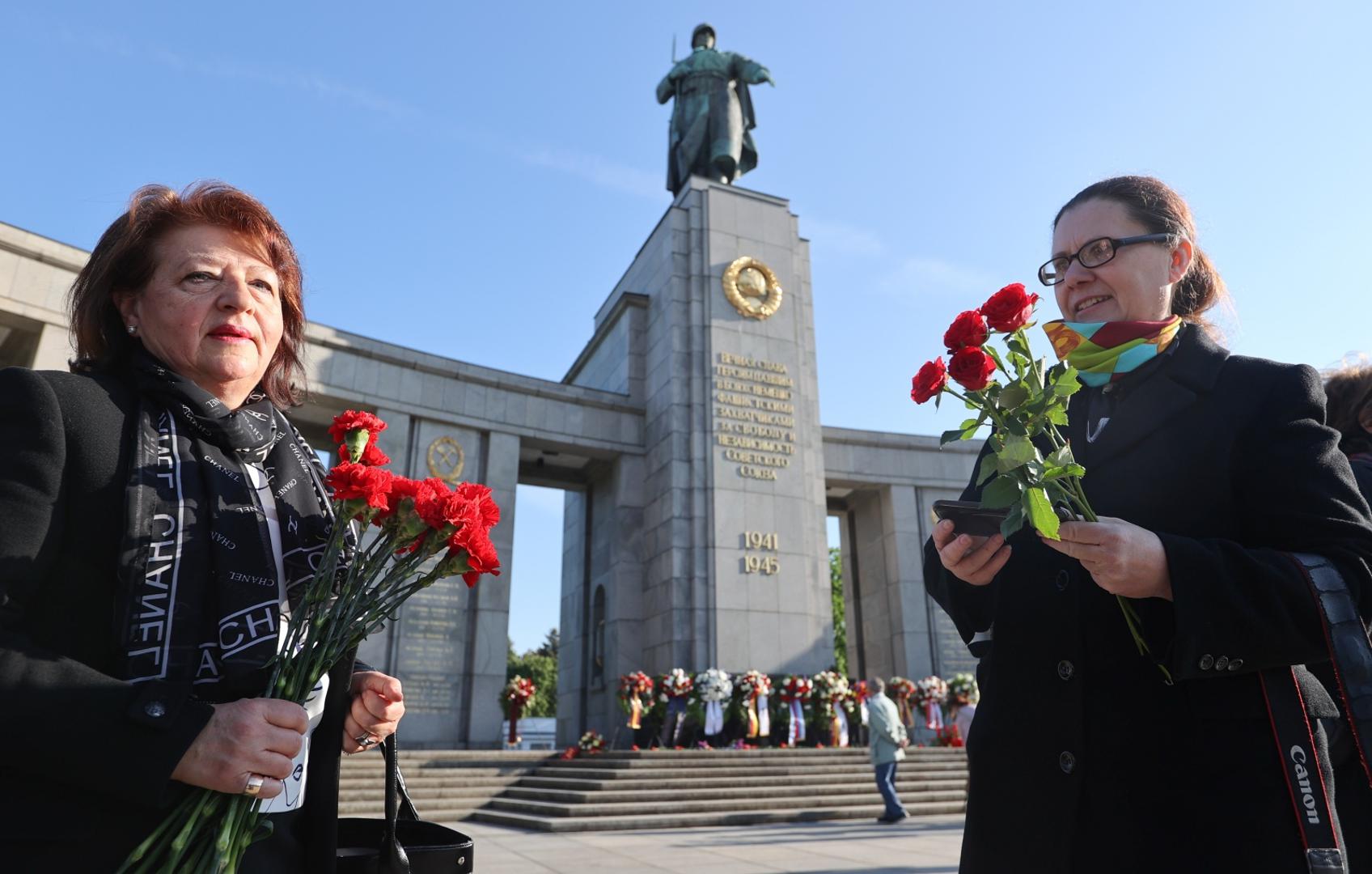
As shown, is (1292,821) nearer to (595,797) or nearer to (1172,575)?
(1172,575)

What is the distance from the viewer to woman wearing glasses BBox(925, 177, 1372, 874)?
1455mm

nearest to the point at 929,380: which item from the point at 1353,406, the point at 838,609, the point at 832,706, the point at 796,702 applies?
the point at 1353,406

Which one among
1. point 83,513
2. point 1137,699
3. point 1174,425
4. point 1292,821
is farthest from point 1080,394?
point 83,513

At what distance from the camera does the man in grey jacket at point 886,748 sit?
10.6 meters

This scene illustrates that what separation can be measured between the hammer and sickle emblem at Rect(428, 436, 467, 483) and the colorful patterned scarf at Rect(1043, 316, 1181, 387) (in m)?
17.0

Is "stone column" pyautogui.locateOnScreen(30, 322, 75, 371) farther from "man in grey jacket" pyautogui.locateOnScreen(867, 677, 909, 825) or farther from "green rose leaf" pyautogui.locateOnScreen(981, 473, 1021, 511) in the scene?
"green rose leaf" pyautogui.locateOnScreen(981, 473, 1021, 511)

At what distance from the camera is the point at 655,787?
1188 cm

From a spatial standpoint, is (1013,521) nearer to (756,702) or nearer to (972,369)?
(972,369)

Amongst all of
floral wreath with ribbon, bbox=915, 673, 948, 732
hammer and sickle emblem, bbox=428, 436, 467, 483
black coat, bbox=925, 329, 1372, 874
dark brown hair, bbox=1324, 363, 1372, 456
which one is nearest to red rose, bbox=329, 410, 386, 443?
black coat, bbox=925, 329, 1372, 874

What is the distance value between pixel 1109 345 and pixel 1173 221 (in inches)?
16.4

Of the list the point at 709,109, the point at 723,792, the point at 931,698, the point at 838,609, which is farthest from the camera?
the point at 838,609

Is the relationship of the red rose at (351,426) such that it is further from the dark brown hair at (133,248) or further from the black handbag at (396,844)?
the black handbag at (396,844)

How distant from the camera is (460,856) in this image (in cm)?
164

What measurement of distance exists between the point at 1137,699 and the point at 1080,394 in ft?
2.59
